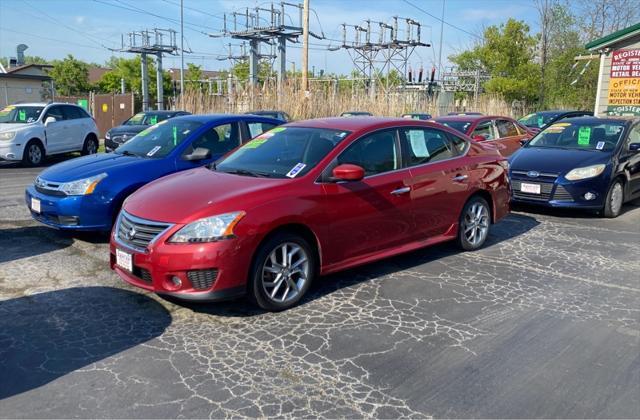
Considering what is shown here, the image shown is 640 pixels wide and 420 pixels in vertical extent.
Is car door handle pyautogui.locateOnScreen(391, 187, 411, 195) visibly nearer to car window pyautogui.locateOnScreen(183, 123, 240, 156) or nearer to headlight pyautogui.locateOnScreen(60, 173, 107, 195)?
car window pyautogui.locateOnScreen(183, 123, 240, 156)

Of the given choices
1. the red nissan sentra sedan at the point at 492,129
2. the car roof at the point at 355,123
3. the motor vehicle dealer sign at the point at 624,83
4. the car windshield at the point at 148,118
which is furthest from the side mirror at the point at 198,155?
the motor vehicle dealer sign at the point at 624,83

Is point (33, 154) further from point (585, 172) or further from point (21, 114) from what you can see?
point (585, 172)

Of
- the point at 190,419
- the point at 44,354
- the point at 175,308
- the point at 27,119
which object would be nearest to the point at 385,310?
the point at 175,308

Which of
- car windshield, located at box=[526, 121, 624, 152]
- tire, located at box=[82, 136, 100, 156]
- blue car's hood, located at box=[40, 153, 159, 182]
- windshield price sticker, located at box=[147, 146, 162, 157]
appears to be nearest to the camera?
blue car's hood, located at box=[40, 153, 159, 182]

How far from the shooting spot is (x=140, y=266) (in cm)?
446

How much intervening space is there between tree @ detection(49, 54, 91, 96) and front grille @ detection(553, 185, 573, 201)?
52.6 metres

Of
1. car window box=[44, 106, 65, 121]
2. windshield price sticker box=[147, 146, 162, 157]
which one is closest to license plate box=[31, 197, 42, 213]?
windshield price sticker box=[147, 146, 162, 157]

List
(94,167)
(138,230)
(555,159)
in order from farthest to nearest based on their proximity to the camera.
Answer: (555,159)
(94,167)
(138,230)

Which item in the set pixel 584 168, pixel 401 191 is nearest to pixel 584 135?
pixel 584 168

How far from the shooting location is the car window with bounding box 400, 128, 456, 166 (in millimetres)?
5805

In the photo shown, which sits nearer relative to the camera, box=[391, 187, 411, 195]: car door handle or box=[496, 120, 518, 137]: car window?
box=[391, 187, 411, 195]: car door handle

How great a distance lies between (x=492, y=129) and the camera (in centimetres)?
1187

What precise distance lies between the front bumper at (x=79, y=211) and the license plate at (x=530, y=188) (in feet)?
20.4

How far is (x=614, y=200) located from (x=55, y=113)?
560 inches
